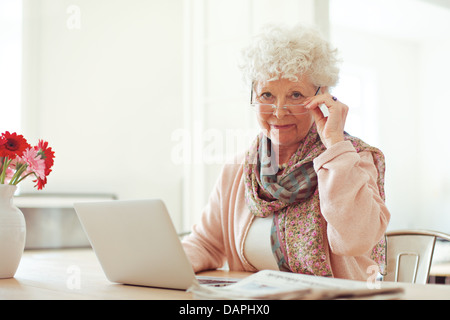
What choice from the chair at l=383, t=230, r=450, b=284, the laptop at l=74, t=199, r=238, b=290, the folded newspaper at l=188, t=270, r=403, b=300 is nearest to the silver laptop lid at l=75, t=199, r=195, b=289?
the laptop at l=74, t=199, r=238, b=290

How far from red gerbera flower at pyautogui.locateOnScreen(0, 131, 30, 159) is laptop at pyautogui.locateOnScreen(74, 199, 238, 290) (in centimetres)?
27

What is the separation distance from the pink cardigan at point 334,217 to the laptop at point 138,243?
1.16 ft

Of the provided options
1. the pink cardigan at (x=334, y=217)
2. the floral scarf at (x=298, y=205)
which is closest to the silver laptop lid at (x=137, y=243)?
the pink cardigan at (x=334, y=217)

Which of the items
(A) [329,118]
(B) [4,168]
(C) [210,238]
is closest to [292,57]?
(A) [329,118]

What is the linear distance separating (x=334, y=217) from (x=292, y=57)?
471 mm

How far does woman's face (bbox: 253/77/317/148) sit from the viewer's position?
145 centimetres

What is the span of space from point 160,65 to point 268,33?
1897 mm

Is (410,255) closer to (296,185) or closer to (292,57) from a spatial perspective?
(296,185)

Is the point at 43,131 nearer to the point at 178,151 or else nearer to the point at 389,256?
the point at 178,151

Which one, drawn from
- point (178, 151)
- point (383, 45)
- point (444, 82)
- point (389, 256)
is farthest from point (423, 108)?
point (389, 256)

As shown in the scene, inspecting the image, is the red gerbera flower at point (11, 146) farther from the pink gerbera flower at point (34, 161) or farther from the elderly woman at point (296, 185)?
the elderly woman at point (296, 185)

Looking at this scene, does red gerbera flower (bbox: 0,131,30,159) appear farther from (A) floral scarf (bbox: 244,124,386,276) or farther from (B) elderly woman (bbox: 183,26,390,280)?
(A) floral scarf (bbox: 244,124,386,276)

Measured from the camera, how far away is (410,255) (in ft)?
5.09

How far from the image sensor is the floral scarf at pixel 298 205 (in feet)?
4.38
